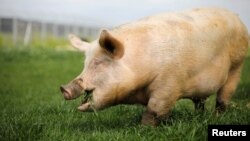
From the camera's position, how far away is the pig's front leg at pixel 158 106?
354 cm

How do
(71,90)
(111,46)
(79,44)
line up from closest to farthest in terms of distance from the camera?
(71,90)
(111,46)
(79,44)

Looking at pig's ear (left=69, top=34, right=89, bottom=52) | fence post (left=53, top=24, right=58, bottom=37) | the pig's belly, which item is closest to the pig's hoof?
the pig's belly

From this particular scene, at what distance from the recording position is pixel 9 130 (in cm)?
337

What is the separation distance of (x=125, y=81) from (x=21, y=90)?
3.75 metres

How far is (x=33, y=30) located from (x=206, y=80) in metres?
9.48

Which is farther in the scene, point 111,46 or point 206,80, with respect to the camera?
point 206,80

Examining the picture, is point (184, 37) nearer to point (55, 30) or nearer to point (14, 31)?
point (14, 31)

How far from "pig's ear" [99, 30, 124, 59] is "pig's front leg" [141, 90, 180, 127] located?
15.7 inches

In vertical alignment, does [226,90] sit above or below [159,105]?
below

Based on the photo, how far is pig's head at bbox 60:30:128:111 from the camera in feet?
11.0

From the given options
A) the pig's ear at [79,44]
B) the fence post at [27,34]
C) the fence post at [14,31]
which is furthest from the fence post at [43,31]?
the pig's ear at [79,44]

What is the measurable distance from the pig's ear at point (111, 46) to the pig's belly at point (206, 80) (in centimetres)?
57

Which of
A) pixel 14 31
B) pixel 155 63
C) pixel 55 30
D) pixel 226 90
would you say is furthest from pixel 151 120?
pixel 55 30

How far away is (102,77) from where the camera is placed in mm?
3393
